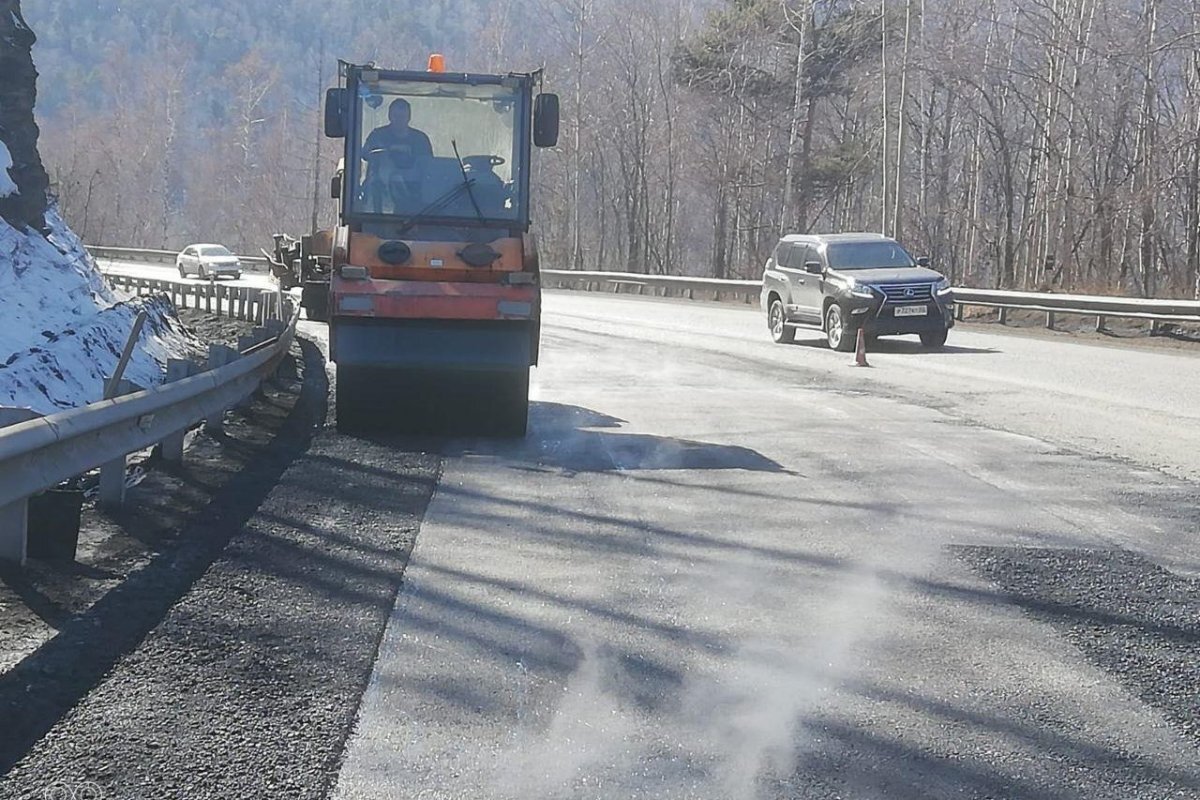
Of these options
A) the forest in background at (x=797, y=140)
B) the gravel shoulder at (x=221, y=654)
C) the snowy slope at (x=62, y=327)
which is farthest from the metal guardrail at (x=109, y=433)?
the forest in background at (x=797, y=140)

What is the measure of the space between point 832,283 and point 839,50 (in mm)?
30610

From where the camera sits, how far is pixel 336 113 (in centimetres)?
1164

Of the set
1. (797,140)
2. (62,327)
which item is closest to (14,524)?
(62,327)

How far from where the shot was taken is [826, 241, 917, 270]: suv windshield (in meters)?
23.4

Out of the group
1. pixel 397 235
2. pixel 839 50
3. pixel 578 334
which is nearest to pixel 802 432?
pixel 397 235

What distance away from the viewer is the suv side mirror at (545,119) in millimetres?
11438

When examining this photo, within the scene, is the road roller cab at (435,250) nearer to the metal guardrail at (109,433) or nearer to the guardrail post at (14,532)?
the metal guardrail at (109,433)

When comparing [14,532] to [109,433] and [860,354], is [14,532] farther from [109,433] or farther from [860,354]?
[860,354]

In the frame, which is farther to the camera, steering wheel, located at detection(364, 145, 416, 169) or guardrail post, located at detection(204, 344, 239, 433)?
steering wheel, located at detection(364, 145, 416, 169)

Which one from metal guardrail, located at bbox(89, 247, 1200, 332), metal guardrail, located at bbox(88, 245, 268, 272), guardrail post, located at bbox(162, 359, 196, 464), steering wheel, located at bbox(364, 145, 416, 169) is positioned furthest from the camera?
metal guardrail, located at bbox(88, 245, 268, 272)

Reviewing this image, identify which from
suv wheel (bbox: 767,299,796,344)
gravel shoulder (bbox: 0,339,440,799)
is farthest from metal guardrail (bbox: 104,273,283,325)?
gravel shoulder (bbox: 0,339,440,799)

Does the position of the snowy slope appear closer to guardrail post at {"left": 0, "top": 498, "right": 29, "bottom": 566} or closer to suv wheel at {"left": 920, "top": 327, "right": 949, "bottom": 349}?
guardrail post at {"left": 0, "top": 498, "right": 29, "bottom": 566}

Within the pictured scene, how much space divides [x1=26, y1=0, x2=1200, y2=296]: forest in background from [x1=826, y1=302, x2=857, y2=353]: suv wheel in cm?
1391

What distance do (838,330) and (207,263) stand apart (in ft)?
126
